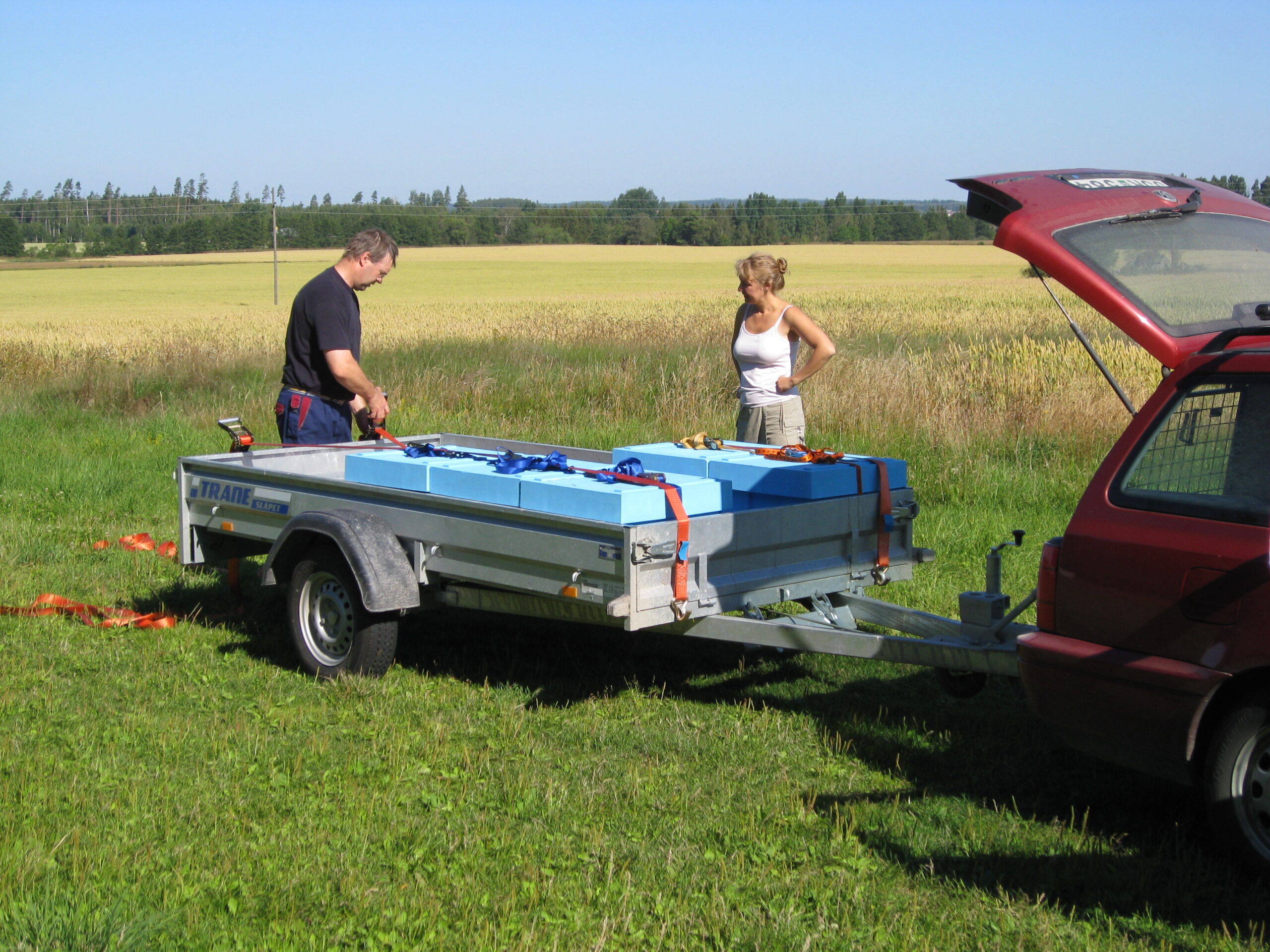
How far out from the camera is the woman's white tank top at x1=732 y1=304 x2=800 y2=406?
7.11 m

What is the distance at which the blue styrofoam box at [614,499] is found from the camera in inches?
186

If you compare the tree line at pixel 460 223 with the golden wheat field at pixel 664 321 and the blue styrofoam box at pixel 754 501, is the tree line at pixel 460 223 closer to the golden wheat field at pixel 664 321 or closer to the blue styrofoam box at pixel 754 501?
the golden wheat field at pixel 664 321

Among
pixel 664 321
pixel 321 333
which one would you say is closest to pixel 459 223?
pixel 664 321

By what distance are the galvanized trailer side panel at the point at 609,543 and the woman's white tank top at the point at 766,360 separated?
1.67 m

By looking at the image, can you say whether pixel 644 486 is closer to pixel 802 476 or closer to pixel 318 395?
pixel 802 476

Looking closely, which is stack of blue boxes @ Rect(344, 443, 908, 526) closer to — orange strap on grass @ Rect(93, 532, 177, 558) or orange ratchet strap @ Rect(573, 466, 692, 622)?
orange ratchet strap @ Rect(573, 466, 692, 622)

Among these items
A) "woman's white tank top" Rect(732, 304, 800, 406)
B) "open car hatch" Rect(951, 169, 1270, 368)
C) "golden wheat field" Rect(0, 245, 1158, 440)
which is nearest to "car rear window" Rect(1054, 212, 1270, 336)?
"open car hatch" Rect(951, 169, 1270, 368)

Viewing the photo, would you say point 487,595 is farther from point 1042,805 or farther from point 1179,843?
point 1179,843

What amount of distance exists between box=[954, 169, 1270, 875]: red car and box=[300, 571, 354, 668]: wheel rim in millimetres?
3231

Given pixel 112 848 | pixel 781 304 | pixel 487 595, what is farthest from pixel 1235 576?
pixel 781 304

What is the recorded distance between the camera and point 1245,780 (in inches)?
139

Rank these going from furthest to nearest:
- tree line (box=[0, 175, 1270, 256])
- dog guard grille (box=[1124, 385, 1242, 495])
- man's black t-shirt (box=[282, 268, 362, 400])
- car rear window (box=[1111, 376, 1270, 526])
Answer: tree line (box=[0, 175, 1270, 256])
man's black t-shirt (box=[282, 268, 362, 400])
dog guard grille (box=[1124, 385, 1242, 495])
car rear window (box=[1111, 376, 1270, 526])

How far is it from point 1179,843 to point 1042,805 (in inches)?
21.3

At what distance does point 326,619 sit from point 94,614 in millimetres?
2112
